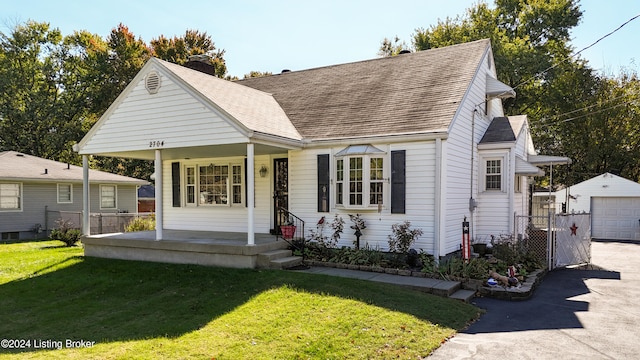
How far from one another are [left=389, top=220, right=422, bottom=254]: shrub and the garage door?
17.3 m

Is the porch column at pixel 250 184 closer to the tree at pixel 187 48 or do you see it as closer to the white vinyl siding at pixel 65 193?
the white vinyl siding at pixel 65 193

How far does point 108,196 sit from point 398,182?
1873cm

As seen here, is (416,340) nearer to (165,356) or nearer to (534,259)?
(165,356)

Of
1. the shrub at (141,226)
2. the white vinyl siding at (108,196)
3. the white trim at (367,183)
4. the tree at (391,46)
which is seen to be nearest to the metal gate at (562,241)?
the white trim at (367,183)

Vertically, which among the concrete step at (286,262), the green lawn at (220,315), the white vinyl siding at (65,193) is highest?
the white vinyl siding at (65,193)

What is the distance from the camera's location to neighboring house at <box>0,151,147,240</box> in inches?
Answer: 715

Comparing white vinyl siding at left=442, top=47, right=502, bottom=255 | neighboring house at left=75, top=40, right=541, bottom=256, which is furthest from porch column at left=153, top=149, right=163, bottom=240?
white vinyl siding at left=442, top=47, right=502, bottom=255

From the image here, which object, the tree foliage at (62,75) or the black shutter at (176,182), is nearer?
the black shutter at (176,182)

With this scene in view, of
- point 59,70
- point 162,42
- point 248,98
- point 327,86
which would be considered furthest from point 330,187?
point 59,70

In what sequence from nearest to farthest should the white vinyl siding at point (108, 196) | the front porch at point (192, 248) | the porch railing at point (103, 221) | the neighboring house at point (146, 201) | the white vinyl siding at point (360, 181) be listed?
the front porch at point (192, 248)
the white vinyl siding at point (360, 181)
the porch railing at point (103, 221)
the white vinyl siding at point (108, 196)
the neighboring house at point (146, 201)

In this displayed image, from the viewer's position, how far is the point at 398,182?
9.77 metres

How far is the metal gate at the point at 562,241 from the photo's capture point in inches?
445

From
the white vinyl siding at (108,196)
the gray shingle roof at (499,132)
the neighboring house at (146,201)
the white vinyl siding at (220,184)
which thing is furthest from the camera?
the neighboring house at (146,201)

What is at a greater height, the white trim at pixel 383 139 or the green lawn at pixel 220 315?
the white trim at pixel 383 139
